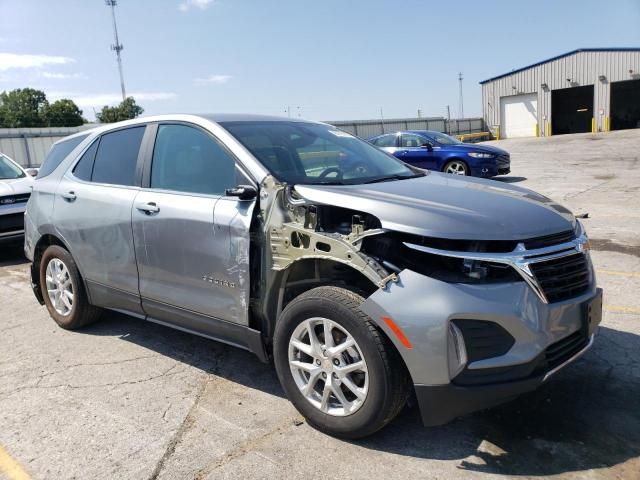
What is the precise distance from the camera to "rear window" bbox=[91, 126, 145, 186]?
13.7 ft

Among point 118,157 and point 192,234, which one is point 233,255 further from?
point 118,157

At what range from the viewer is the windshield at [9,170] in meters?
8.96

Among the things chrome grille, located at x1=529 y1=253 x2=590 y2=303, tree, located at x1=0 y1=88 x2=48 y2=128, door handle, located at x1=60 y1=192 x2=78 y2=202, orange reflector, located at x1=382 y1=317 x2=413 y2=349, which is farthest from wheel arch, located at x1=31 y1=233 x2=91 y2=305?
tree, located at x1=0 y1=88 x2=48 y2=128

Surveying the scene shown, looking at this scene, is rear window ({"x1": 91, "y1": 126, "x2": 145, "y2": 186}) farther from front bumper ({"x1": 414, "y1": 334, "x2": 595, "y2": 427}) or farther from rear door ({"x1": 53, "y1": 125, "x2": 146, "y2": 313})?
front bumper ({"x1": 414, "y1": 334, "x2": 595, "y2": 427})

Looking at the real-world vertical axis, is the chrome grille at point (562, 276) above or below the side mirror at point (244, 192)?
below

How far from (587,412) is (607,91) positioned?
3867 cm

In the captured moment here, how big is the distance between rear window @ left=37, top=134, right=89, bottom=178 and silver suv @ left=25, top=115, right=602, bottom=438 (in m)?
0.69

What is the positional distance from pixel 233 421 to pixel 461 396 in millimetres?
1403

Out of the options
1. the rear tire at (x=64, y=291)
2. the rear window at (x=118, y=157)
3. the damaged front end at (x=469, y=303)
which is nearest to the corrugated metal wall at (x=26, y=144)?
the rear tire at (x=64, y=291)

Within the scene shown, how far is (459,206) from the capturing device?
9.45 ft

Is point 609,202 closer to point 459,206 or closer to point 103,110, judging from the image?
point 459,206

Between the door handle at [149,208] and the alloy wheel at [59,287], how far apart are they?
1296mm

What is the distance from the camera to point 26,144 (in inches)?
917

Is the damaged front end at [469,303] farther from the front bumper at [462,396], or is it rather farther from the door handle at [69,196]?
the door handle at [69,196]
